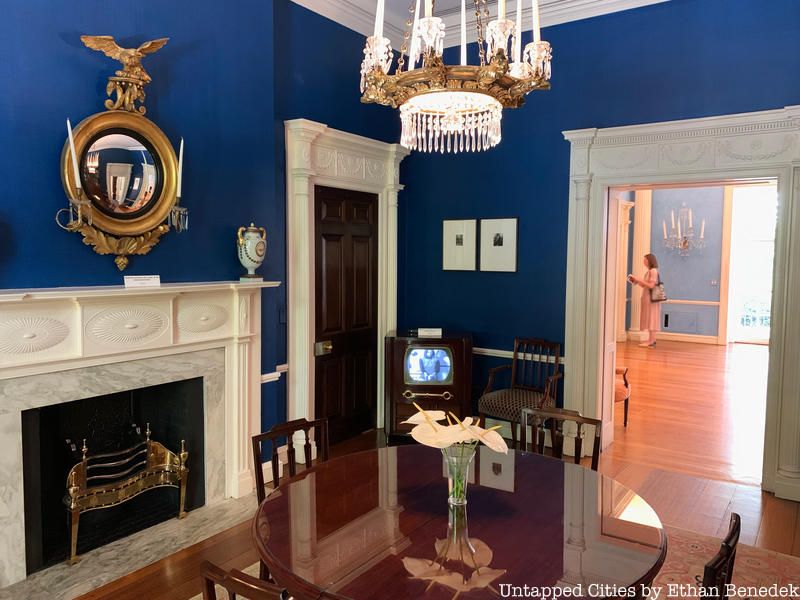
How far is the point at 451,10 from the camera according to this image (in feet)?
16.6

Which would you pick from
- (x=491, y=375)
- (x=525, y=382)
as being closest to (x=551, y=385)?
(x=525, y=382)

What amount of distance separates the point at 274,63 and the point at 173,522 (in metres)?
3.08

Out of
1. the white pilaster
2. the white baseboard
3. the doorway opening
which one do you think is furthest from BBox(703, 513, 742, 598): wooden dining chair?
the white baseboard

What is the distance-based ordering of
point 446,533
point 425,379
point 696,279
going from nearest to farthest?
point 446,533, point 425,379, point 696,279

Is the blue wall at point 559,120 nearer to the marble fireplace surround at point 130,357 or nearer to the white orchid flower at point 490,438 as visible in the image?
the marble fireplace surround at point 130,357

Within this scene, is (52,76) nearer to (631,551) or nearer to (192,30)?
(192,30)

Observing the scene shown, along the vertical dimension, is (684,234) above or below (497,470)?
above

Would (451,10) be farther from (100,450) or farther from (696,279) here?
(696,279)

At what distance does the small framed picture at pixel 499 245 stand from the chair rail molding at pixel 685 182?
0.51 m

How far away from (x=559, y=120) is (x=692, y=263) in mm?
7083

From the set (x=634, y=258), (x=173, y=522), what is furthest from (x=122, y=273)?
(x=634, y=258)

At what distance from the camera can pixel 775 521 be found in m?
3.67

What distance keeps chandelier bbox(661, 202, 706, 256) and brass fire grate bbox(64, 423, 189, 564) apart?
9.59m

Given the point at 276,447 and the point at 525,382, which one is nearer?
the point at 276,447
